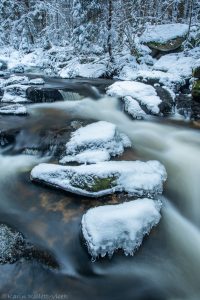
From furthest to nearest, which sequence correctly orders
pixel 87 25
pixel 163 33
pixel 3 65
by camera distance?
pixel 3 65
pixel 163 33
pixel 87 25

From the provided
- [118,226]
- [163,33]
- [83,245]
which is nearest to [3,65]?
[163,33]

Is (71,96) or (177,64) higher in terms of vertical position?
(177,64)

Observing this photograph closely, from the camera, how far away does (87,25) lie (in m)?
16.6

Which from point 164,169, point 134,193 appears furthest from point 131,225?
point 164,169

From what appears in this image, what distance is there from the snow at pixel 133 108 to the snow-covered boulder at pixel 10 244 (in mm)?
5535

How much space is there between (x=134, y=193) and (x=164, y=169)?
1.20 meters

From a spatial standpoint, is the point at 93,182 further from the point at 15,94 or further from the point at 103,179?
the point at 15,94

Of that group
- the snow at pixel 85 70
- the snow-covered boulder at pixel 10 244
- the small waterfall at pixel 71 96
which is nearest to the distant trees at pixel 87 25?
the snow at pixel 85 70

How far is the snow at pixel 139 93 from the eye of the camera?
358 inches

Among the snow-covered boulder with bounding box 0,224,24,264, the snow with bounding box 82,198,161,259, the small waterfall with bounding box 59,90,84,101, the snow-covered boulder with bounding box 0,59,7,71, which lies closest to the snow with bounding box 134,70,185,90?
the small waterfall with bounding box 59,90,84,101

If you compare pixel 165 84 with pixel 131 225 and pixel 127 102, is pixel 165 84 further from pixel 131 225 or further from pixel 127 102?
pixel 131 225

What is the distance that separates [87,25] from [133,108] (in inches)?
382

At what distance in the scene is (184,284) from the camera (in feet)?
11.6

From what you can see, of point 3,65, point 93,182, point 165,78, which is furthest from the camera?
point 3,65
